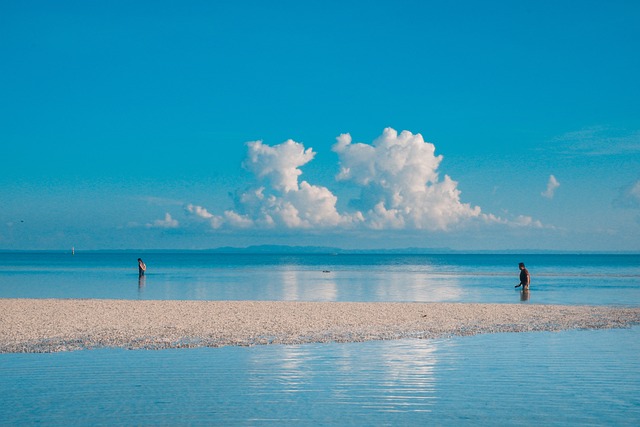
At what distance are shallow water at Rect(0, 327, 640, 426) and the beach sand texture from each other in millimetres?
1675

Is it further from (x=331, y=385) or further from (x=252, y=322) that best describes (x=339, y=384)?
(x=252, y=322)

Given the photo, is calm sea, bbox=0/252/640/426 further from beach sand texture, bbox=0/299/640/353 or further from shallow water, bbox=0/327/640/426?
beach sand texture, bbox=0/299/640/353

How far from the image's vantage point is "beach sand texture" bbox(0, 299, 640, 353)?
19547mm

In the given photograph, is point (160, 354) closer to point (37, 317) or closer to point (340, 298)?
point (37, 317)

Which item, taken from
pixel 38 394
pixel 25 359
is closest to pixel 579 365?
pixel 38 394

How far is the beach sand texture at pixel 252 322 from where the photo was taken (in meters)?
19.5

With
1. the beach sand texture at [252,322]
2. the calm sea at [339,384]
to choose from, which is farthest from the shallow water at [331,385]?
the beach sand texture at [252,322]

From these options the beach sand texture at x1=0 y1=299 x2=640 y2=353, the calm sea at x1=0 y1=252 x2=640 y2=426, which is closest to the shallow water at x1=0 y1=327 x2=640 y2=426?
the calm sea at x1=0 y1=252 x2=640 y2=426

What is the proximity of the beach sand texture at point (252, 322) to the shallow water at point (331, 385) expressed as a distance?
65.9 inches

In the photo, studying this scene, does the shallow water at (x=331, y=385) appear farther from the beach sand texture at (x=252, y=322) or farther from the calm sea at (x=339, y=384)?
the beach sand texture at (x=252, y=322)

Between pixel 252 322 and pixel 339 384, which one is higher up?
pixel 252 322

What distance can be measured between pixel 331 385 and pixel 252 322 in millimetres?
10684

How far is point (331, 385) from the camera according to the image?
13609mm

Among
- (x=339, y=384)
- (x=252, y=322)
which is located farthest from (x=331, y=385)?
(x=252, y=322)
